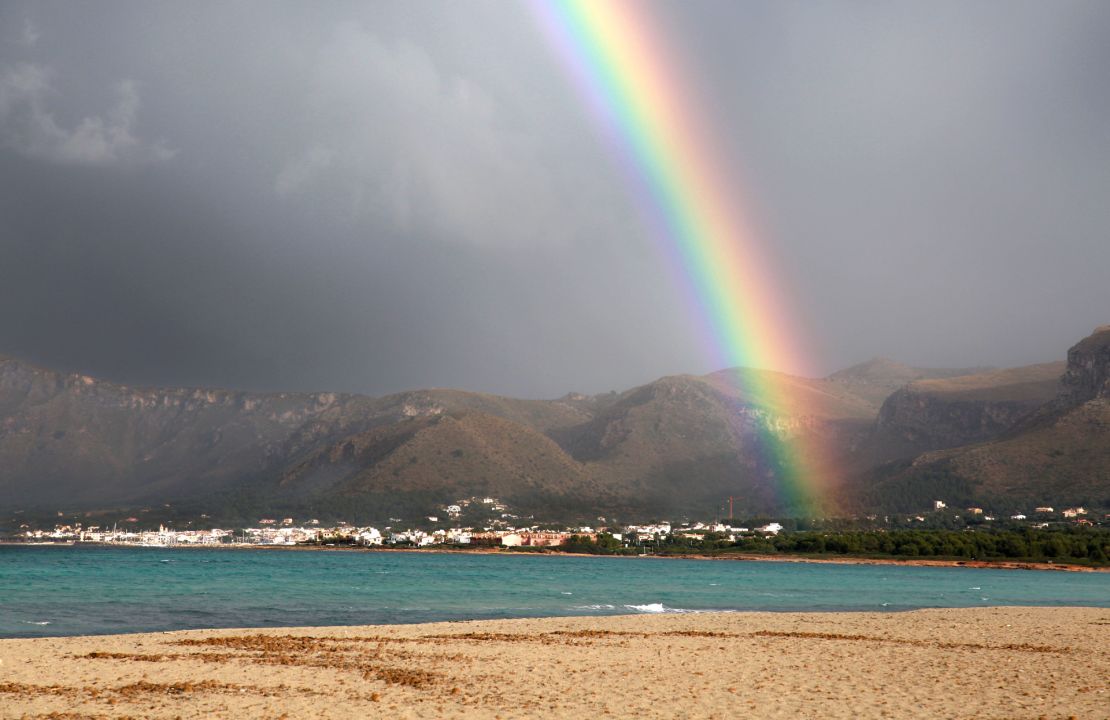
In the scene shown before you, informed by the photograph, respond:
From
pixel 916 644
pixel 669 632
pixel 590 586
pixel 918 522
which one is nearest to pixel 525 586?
pixel 590 586

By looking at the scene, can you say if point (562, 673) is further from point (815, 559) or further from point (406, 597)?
→ point (815, 559)

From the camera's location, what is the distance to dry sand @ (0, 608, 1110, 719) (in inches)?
731

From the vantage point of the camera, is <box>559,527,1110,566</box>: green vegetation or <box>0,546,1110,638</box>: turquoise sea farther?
<box>559,527,1110,566</box>: green vegetation

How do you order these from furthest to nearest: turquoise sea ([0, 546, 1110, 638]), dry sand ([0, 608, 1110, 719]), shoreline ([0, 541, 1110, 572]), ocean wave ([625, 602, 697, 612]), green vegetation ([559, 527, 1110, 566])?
green vegetation ([559, 527, 1110, 566]) < shoreline ([0, 541, 1110, 572]) < ocean wave ([625, 602, 697, 612]) < turquoise sea ([0, 546, 1110, 638]) < dry sand ([0, 608, 1110, 719])

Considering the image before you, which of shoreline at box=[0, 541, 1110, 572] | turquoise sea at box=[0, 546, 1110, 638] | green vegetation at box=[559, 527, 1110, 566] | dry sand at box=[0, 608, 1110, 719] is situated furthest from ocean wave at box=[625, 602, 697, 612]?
green vegetation at box=[559, 527, 1110, 566]

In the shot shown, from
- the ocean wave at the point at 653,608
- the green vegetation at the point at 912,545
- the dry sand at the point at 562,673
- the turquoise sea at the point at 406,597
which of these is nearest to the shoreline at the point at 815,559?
the green vegetation at the point at 912,545

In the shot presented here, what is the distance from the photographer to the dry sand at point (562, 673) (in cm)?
1858

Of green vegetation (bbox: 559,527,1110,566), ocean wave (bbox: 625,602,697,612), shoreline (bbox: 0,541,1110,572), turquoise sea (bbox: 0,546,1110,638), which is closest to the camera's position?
turquoise sea (bbox: 0,546,1110,638)

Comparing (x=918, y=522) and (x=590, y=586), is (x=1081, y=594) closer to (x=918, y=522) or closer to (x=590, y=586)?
(x=590, y=586)

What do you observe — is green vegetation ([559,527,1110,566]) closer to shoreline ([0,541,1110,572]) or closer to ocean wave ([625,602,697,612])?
shoreline ([0,541,1110,572])

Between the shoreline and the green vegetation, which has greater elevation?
the green vegetation

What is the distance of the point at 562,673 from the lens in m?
23.9

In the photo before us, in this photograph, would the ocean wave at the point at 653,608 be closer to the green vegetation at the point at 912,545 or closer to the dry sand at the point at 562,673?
the dry sand at the point at 562,673

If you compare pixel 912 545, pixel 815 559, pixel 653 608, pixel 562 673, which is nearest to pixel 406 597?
pixel 653 608
